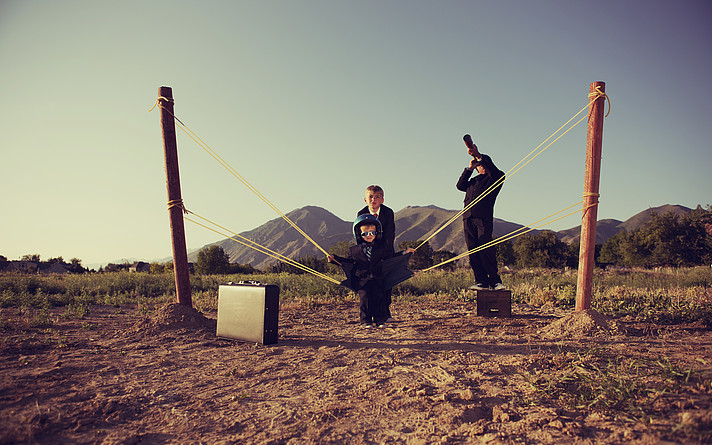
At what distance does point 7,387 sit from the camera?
3344 mm

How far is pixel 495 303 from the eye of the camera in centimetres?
691


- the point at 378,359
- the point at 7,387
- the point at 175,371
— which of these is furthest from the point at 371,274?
the point at 7,387

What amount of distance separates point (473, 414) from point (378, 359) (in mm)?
1621

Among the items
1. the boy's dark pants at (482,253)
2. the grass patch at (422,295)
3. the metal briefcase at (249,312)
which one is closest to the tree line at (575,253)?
the grass patch at (422,295)

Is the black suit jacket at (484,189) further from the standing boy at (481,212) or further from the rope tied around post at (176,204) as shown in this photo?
the rope tied around post at (176,204)

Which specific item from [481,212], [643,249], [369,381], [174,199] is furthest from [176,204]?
[643,249]

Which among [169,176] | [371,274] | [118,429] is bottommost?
[118,429]

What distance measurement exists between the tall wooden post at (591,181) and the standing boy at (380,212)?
117 inches

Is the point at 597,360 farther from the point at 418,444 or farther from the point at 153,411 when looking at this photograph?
the point at 153,411

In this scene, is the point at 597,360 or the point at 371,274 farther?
the point at 371,274

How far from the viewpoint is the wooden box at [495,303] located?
6863 millimetres

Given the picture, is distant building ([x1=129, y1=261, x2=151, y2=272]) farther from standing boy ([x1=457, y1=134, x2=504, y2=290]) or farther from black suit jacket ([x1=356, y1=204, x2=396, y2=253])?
standing boy ([x1=457, y1=134, x2=504, y2=290])

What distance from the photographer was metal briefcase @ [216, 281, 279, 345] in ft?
17.1

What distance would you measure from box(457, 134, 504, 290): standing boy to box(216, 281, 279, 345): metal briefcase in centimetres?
387
